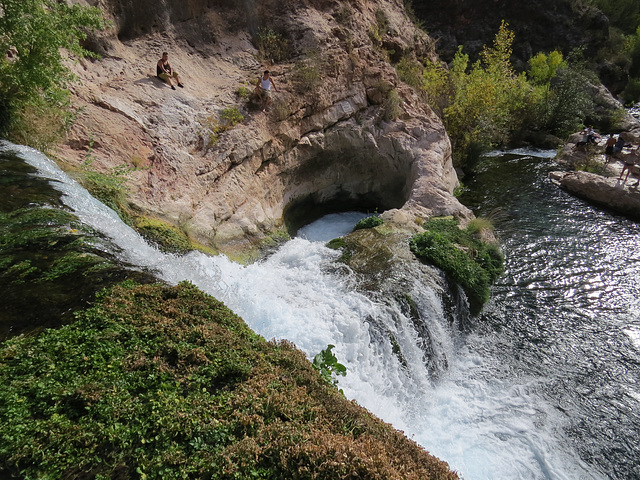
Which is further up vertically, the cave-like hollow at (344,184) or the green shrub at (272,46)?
the green shrub at (272,46)

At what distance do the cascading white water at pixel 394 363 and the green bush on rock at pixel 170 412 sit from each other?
178cm

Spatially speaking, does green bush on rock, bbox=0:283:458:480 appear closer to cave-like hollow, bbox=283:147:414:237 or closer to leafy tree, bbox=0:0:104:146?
leafy tree, bbox=0:0:104:146

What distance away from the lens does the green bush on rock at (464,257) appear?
911 centimetres

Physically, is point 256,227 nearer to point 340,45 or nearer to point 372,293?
point 372,293

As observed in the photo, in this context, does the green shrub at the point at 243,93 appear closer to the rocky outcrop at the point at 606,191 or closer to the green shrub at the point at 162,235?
the green shrub at the point at 162,235

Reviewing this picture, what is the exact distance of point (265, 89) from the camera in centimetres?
1206

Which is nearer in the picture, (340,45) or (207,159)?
(207,159)

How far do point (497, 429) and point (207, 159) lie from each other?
939 centimetres

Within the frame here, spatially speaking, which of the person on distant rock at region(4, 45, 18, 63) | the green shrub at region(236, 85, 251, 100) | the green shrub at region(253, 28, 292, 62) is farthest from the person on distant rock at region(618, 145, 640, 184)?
the person on distant rock at region(4, 45, 18, 63)

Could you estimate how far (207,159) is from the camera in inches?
409

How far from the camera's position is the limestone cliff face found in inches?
362

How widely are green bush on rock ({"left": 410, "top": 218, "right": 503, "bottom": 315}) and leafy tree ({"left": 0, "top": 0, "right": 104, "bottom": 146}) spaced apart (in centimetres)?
857

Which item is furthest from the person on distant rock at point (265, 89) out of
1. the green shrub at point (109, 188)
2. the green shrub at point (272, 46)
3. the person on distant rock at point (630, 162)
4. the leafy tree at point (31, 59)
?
the person on distant rock at point (630, 162)

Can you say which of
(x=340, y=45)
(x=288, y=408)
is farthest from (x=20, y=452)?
(x=340, y=45)
